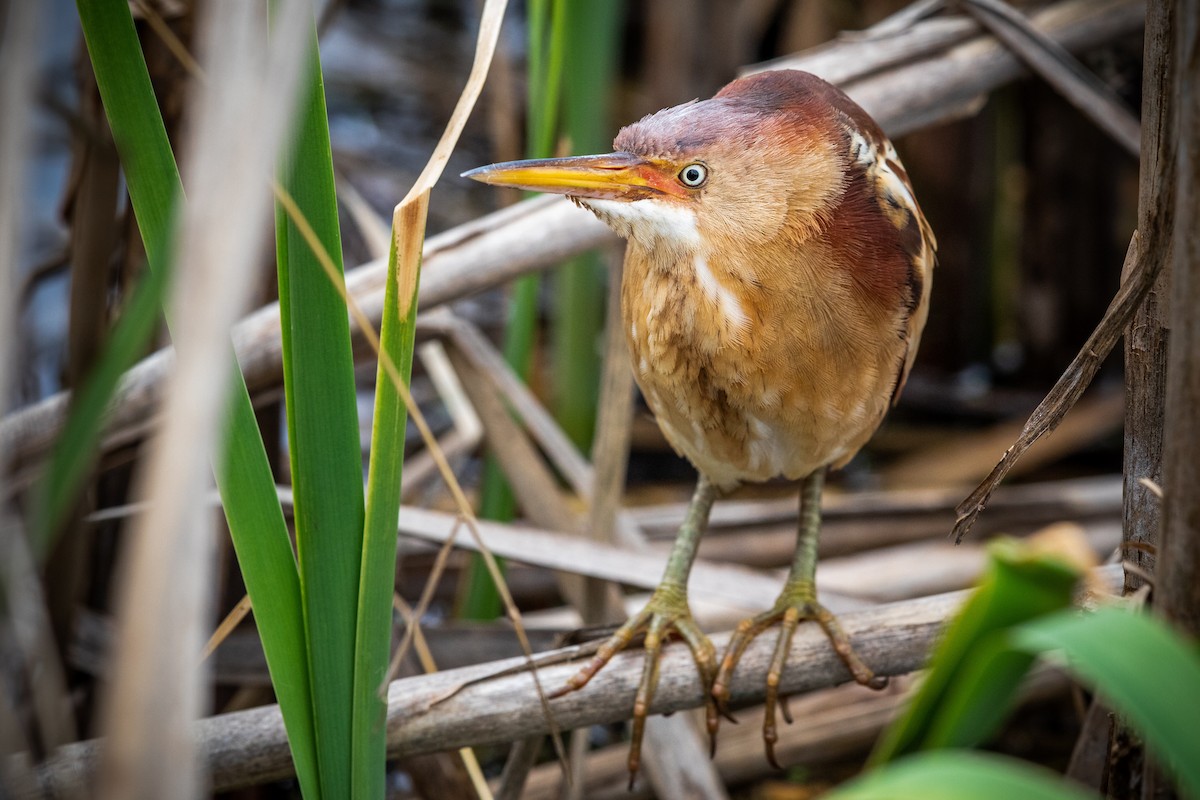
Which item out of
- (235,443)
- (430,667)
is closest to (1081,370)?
(235,443)

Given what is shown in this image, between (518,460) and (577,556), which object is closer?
(577,556)

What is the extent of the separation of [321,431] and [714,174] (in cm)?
48

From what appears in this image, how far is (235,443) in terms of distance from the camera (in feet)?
2.91

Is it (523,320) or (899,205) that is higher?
(899,205)

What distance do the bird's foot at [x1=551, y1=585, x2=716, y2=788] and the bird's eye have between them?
55 cm

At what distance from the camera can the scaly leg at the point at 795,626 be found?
51.0 inches

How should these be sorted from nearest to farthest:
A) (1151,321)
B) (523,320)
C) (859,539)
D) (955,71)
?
(1151,321), (955,71), (523,320), (859,539)

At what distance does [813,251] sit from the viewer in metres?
1.20

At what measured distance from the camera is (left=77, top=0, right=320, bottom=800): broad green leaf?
85 centimetres

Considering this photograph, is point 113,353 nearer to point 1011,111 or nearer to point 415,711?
point 415,711

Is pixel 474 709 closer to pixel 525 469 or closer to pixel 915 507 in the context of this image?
pixel 525 469

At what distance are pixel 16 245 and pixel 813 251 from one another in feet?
2.52

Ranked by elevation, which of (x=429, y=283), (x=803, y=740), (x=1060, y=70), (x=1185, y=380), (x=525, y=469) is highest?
(x=1060, y=70)

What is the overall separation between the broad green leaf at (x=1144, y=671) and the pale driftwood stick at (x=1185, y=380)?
0.66 feet
